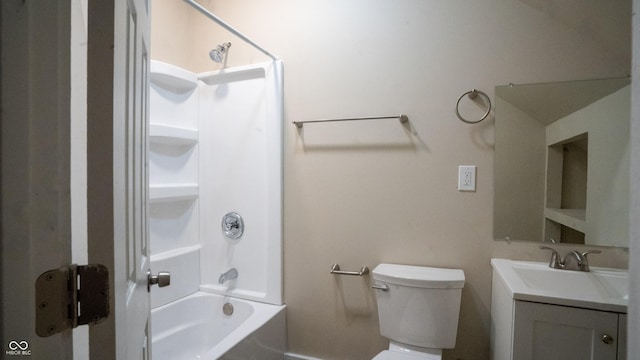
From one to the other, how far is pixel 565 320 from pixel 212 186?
2.06 meters

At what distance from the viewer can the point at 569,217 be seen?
55.0 inches

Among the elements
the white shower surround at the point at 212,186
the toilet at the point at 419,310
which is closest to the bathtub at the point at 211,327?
the white shower surround at the point at 212,186

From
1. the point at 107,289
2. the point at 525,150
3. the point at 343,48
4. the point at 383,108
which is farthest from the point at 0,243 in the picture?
the point at 525,150

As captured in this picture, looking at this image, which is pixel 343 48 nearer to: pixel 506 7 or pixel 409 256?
pixel 506 7

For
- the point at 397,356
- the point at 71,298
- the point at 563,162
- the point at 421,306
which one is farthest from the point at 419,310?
the point at 71,298

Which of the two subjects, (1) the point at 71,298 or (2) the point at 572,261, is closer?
(1) the point at 71,298

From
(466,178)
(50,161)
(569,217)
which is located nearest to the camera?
(50,161)

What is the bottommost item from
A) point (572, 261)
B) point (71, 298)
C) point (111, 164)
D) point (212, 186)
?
point (572, 261)

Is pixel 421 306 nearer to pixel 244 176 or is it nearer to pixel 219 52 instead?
pixel 244 176

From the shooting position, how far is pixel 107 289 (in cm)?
52

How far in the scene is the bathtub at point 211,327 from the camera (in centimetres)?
161

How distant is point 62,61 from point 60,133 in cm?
13

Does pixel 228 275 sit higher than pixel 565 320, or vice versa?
pixel 565 320

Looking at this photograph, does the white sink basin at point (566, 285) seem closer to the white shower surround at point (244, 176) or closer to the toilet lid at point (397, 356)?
the toilet lid at point (397, 356)
